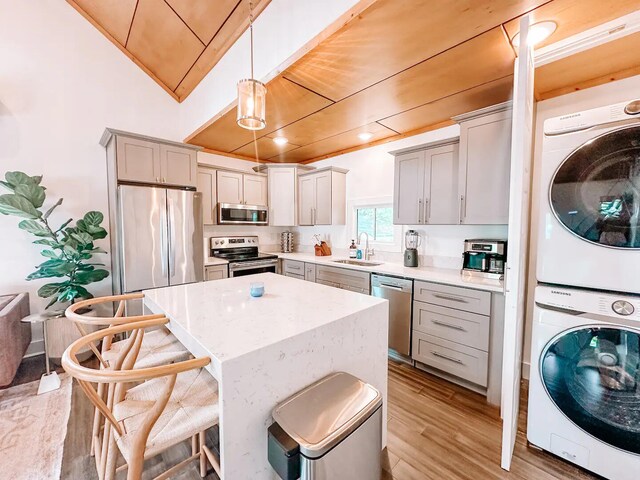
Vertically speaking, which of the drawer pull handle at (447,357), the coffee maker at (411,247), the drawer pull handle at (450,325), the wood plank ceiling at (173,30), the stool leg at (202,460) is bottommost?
the stool leg at (202,460)

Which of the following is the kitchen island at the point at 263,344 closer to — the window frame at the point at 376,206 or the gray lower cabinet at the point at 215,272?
the gray lower cabinet at the point at 215,272

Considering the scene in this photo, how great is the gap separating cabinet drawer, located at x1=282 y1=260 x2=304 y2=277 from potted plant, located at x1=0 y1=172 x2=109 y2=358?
2169mm

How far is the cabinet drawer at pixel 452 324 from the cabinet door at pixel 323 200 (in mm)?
1891

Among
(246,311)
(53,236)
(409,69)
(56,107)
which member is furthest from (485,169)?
(56,107)

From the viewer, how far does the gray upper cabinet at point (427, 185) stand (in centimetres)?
260

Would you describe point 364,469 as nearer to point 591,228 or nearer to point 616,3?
point 591,228

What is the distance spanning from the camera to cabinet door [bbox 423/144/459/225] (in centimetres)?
258

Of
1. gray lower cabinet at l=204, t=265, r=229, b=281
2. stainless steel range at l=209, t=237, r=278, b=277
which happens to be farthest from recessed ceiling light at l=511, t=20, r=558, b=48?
gray lower cabinet at l=204, t=265, r=229, b=281

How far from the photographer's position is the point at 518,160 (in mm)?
1424

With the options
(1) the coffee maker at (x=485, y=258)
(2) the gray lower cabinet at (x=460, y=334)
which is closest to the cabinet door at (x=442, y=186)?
(1) the coffee maker at (x=485, y=258)

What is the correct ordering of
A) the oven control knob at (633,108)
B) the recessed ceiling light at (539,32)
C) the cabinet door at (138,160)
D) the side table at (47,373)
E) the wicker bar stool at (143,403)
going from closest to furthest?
the wicker bar stool at (143,403)
the oven control knob at (633,108)
the recessed ceiling light at (539,32)
the side table at (47,373)
the cabinet door at (138,160)

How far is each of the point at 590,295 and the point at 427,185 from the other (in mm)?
1656

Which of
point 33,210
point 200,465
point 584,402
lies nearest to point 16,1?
point 33,210

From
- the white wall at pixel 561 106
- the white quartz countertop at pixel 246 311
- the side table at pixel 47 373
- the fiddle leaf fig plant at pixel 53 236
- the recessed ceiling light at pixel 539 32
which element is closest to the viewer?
the white quartz countertop at pixel 246 311
